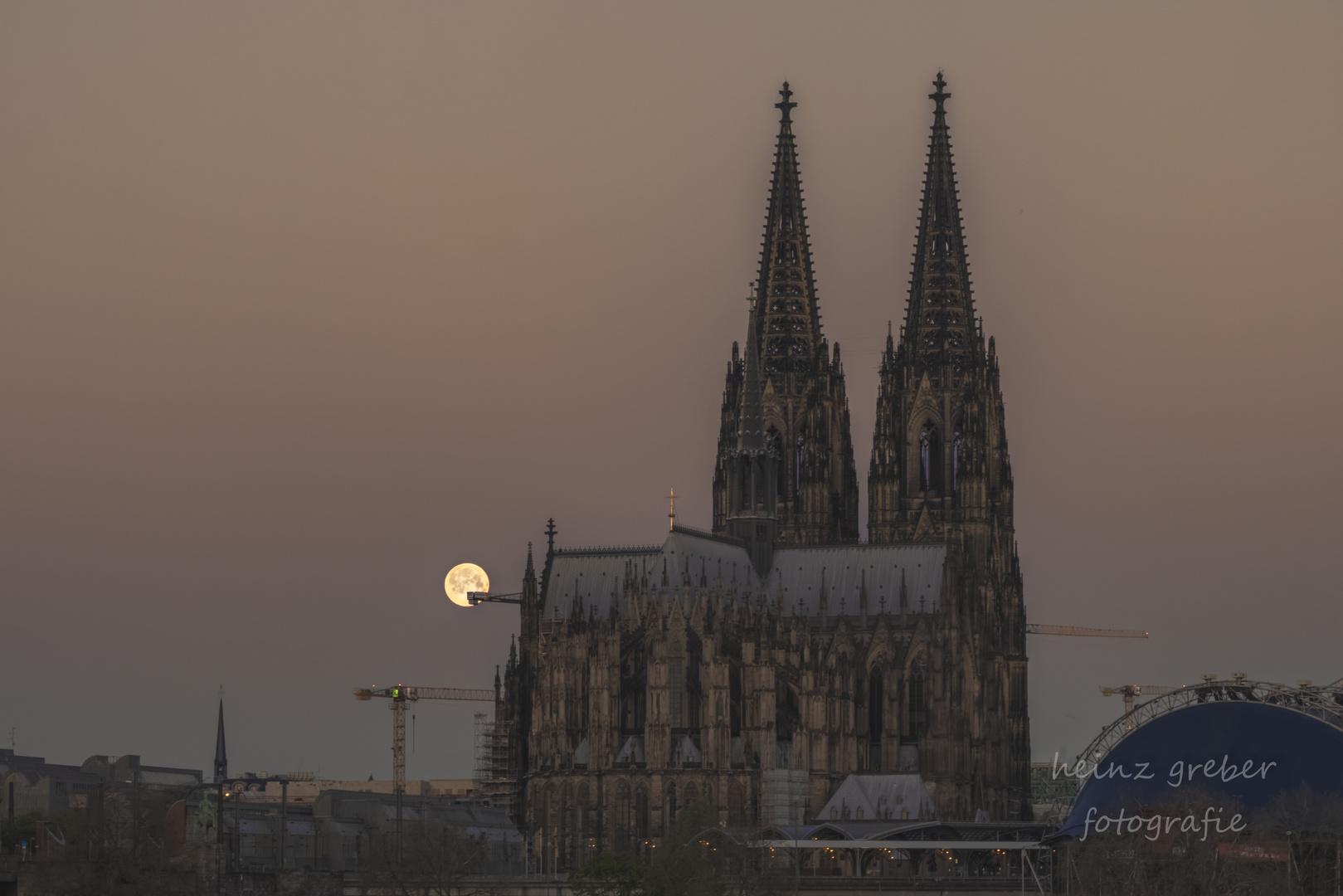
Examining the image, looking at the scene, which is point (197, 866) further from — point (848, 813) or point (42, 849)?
point (848, 813)

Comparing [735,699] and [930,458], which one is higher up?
[930,458]

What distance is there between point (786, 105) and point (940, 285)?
1752 cm

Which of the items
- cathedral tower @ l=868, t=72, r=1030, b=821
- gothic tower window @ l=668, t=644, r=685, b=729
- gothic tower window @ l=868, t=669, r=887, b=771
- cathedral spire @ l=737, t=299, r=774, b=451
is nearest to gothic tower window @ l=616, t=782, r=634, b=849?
gothic tower window @ l=668, t=644, r=685, b=729

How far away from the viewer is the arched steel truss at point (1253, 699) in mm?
120750

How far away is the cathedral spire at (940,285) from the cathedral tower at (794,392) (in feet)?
22.9

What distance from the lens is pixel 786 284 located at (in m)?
178

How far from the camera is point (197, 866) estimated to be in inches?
5037

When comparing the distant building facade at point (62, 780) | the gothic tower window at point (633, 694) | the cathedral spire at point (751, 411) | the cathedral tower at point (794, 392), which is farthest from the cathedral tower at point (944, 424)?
the distant building facade at point (62, 780)

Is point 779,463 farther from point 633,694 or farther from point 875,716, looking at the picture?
point 633,694

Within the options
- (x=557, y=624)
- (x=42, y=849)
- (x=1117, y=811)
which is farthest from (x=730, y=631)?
(x=42, y=849)

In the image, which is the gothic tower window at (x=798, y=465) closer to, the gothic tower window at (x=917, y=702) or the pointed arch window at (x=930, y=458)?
the pointed arch window at (x=930, y=458)

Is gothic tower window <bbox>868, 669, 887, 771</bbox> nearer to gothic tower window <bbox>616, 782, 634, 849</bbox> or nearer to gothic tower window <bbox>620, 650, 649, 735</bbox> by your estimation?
gothic tower window <bbox>620, 650, 649, 735</bbox>

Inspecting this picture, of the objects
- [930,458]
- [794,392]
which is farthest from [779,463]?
[930,458]

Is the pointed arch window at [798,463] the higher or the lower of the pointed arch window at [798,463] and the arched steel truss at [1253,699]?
the higher
